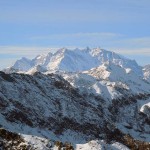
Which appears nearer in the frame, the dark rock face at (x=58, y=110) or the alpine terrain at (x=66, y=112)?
the alpine terrain at (x=66, y=112)

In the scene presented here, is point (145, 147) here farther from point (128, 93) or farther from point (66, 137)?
point (128, 93)

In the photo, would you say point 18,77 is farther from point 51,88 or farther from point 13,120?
point 13,120

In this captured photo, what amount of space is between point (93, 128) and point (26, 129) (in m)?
32.3

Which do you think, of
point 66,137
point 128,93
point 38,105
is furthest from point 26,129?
point 128,93

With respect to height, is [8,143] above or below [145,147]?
above

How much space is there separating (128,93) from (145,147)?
5921 inches

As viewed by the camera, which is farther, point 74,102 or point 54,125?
point 74,102

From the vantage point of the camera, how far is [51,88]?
147 m

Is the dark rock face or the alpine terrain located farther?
the dark rock face

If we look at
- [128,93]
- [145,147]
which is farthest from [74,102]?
[145,147]

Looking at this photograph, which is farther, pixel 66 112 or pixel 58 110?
pixel 66 112

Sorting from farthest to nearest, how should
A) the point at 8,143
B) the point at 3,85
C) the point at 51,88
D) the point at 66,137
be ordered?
1. the point at 51,88
2. the point at 3,85
3. the point at 66,137
4. the point at 8,143

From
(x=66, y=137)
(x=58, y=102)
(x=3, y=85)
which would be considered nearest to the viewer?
(x=66, y=137)

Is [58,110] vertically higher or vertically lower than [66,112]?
higher
